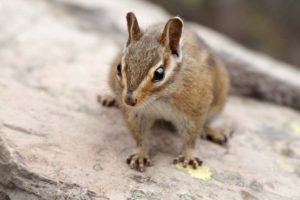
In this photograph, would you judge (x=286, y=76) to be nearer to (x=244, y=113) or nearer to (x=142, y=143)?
(x=244, y=113)

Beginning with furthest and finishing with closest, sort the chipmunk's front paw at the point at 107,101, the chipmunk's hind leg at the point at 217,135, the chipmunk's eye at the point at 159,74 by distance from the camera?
the chipmunk's front paw at the point at 107,101 < the chipmunk's hind leg at the point at 217,135 < the chipmunk's eye at the point at 159,74

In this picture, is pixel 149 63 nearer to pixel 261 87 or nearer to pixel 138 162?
pixel 138 162

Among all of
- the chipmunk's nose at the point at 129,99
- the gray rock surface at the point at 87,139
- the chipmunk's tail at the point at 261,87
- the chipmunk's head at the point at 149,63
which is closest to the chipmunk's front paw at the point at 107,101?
the gray rock surface at the point at 87,139

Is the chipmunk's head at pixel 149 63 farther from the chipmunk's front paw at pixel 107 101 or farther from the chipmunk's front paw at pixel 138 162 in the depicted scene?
the chipmunk's front paw at pixel 107 101

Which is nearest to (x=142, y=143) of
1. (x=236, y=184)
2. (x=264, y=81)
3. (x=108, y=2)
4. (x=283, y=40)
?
(x=236, y=184)

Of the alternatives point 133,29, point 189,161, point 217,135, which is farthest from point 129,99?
point 217,135

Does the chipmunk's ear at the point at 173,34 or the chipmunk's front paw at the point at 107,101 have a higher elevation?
the chipmunk's ear at the point at 173,34

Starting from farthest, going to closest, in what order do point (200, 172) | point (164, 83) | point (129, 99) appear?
point (200, 172) < point (164, 83) < point (129, 99)

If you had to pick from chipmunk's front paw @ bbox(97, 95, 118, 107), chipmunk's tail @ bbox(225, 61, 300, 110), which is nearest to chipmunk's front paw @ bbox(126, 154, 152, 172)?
chipmunk's front paw @ bbox(97, 95, 118, 107)
